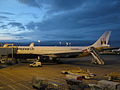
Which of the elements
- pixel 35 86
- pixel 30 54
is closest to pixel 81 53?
pixel 30 54

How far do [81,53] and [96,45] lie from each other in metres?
7.06

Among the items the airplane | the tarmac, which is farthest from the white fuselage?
the tarmac

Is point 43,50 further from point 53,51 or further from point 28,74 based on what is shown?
point 28,74

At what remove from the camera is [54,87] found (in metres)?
18.1

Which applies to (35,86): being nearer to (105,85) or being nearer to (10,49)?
(105,85)

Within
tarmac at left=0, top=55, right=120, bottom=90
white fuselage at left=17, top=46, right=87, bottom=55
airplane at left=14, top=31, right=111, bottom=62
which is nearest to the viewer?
tarmac at left=0, top=55, right=120, bottom=90

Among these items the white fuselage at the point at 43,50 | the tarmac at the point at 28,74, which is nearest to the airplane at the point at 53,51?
the white fuselage at the point at 43,50

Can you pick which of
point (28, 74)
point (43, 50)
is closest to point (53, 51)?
point (43, 50)

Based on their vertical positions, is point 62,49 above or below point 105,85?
above

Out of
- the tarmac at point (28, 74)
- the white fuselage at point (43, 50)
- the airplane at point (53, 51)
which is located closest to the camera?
the tarmac at point (28, 74)

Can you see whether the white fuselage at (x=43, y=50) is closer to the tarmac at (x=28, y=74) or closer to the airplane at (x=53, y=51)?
the airplane at (x=53, y=51)

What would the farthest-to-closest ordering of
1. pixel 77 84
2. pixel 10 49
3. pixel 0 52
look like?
pixel 10 49, pixel 0 52, pixel 77 84

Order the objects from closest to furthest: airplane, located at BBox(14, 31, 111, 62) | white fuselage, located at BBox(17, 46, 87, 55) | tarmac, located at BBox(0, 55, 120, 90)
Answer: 1. tarmac, located at BBox(0, 55, 120, 90)
2. airplane, located at BBox(14, 31, 111, 62)
3. white fuselage, located at BBox(17, 46, 87, 55)

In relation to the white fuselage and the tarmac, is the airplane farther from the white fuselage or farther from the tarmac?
the tarmac
